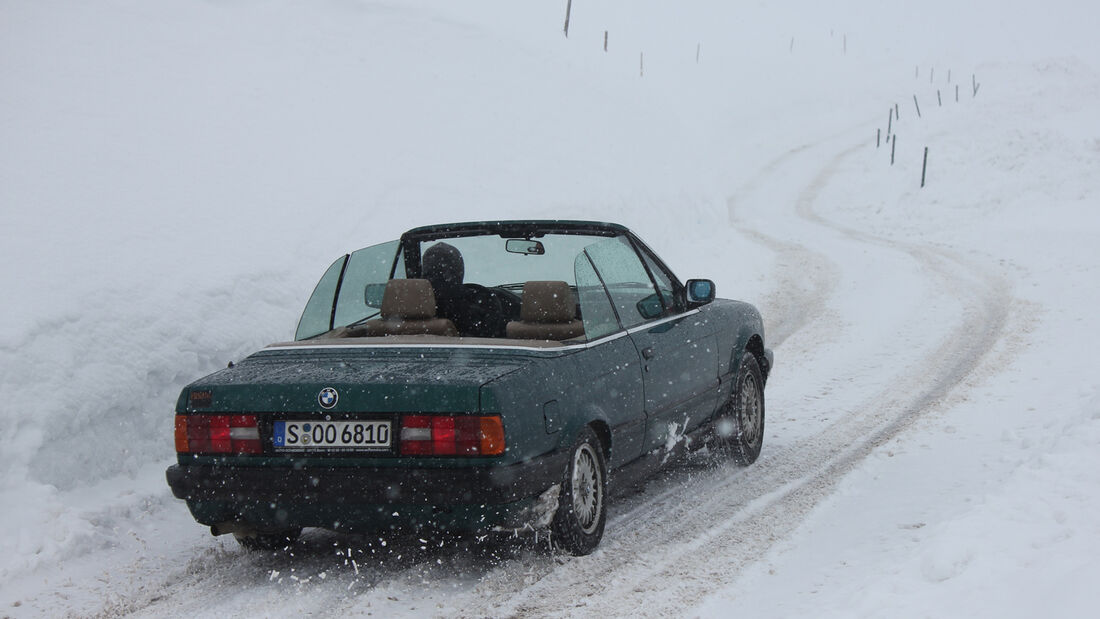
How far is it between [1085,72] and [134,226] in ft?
165

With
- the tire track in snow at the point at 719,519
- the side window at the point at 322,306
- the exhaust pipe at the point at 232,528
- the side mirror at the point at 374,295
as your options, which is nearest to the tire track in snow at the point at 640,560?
the tire track in snow at the point at 719,519

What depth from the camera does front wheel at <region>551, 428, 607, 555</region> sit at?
4.30 m

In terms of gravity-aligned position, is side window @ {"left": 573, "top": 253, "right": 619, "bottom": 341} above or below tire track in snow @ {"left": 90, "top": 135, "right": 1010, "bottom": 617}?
above

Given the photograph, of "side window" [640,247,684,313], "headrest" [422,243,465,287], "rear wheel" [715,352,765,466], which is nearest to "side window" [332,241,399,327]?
"headrest" [422,243,465,287]

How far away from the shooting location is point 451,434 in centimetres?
387

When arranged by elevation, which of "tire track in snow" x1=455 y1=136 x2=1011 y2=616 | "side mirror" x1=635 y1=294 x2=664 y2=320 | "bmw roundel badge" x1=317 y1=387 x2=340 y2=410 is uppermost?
"side mirror" x1=635 y1=294 x2=664 y2=320

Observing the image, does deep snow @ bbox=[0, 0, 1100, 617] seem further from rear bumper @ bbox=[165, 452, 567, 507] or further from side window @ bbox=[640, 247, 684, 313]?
side window @ bbox=[640, 247, 684, 313]

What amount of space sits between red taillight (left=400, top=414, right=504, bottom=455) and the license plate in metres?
0.10

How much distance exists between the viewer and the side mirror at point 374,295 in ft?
17.2

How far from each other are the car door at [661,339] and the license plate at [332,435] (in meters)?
1.47

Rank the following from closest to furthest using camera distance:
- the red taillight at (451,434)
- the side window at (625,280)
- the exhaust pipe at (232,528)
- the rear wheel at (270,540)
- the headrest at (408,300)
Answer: the red taillight at (451,434), the exhaust pipe at (232,528), the rear wheel at (270,540), the headrest at (408,300), the side window at (625,280)

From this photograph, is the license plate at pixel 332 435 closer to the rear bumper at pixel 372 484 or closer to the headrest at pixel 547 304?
the rear bumper at pixel 372 484

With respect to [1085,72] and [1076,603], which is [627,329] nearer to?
[1076,603]

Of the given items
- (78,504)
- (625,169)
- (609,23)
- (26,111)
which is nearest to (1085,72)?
(609,23)
